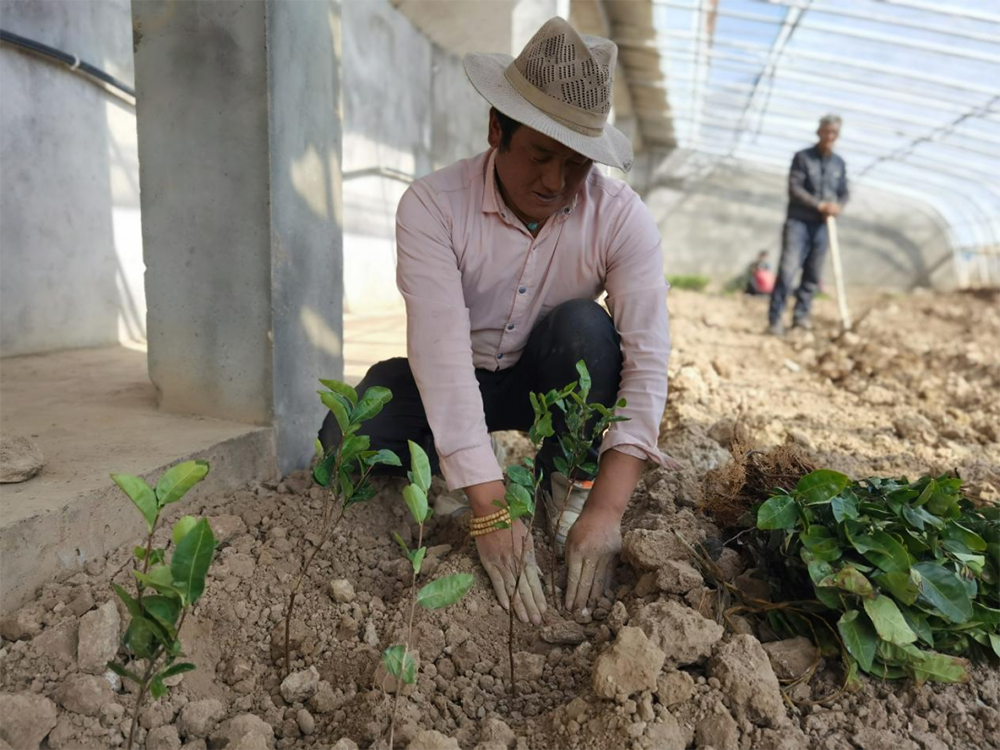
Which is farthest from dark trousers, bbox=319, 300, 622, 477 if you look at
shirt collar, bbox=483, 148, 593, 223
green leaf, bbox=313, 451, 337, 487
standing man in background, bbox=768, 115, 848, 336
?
standing man in background, bbox=768, 115, 848, 336

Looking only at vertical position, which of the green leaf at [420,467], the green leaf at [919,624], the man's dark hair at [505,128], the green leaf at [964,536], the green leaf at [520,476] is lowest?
the green leaf at [919,624]

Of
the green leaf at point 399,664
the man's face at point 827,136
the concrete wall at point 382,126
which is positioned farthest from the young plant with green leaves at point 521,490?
the man's face at point 827,136

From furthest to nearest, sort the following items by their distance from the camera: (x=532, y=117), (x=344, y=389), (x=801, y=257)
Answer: (x=801, y=257)
(x=532, y=117)
(x=344, y=389)

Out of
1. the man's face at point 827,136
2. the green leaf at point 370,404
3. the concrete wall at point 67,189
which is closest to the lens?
the green leaf at point 370,404

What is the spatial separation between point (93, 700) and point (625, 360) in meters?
1.20

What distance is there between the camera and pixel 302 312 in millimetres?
2062

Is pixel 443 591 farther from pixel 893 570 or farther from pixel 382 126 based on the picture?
pixel 382 126

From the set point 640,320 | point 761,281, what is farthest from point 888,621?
point 761,281

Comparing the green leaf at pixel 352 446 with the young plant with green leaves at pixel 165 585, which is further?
the green leaf at pixel 352 446

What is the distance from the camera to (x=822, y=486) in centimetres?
137

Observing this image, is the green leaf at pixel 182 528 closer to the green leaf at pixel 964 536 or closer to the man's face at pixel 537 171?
the man's face at pixel 537 171

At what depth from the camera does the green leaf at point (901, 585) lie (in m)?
1.24

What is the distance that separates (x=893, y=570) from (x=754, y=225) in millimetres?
17436

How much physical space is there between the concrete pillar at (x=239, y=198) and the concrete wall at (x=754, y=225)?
53.4 ft
